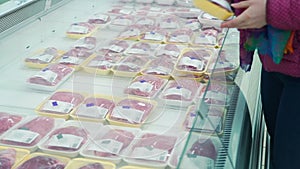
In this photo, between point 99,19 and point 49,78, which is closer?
point 49,78

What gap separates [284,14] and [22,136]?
36.9 inches

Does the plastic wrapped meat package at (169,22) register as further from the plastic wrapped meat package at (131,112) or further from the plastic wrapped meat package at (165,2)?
the plastic wrapped meat package at (131,112)

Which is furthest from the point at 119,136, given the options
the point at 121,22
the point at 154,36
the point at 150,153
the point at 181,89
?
the point at 121,22

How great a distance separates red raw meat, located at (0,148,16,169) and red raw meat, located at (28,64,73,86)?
0.47 meters

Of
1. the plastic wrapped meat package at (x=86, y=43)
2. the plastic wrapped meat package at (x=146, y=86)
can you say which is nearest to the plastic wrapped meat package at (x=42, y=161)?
the plastic wrapped meat package at (x=146, y=86)

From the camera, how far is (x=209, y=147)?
1.25 m

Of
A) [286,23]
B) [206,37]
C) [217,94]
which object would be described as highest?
[286,23]

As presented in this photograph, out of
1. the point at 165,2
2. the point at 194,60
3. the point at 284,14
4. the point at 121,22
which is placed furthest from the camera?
the point at 165,2

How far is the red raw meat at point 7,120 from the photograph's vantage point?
1.58 metres

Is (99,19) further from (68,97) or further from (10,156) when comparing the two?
(10,156)

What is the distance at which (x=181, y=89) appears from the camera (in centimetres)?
178

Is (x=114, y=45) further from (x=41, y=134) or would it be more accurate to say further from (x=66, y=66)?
(x=41, y=134)

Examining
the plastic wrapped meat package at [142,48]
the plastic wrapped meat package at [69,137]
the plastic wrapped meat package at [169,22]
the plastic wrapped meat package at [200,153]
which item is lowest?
the plastic wrapped meat package at [169,22]

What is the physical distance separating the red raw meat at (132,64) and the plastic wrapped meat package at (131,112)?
0.83ft
